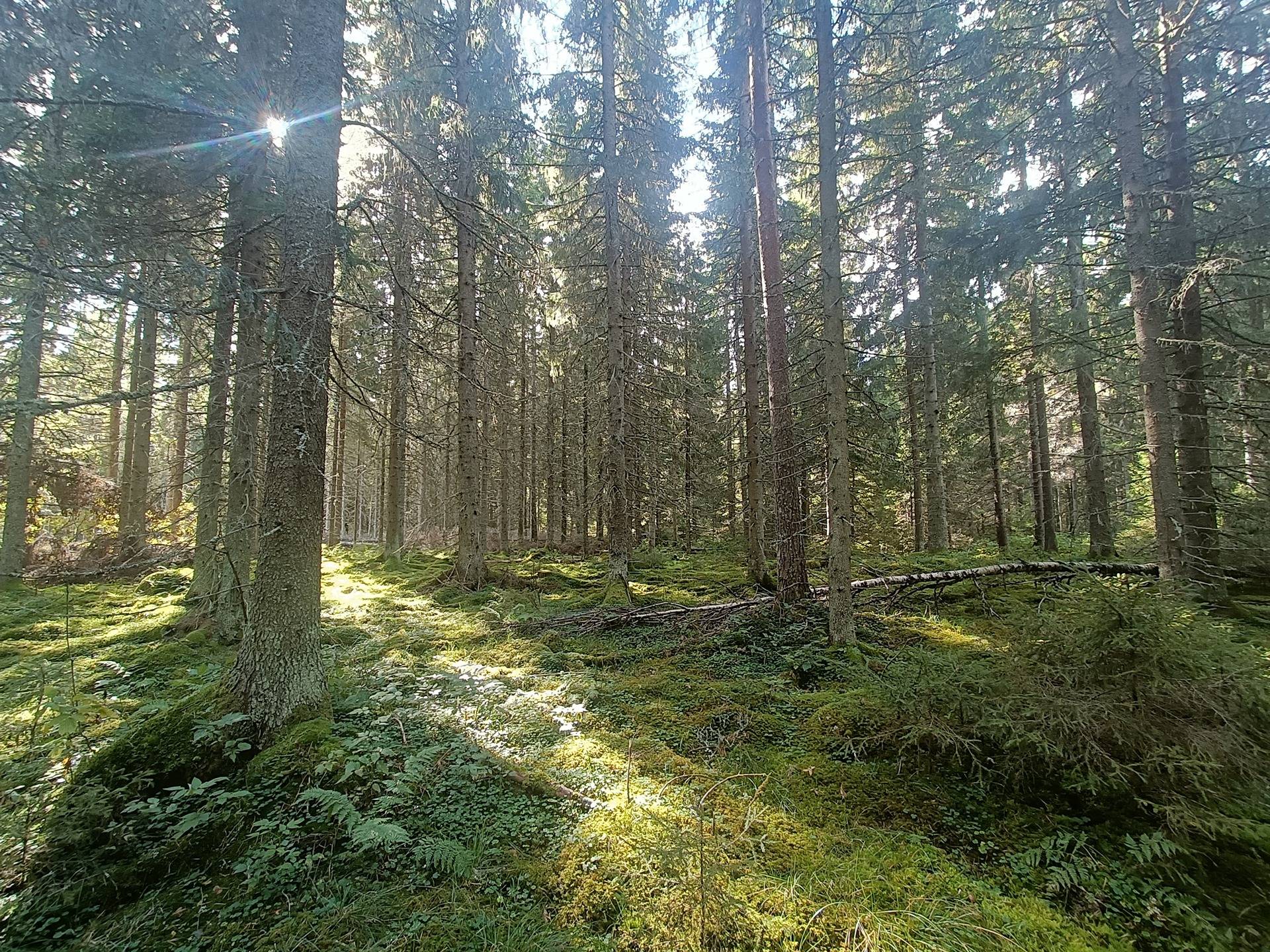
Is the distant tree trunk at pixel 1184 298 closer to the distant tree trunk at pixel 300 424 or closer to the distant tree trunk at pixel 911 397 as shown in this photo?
the distant tree trunk at pixel 911 397

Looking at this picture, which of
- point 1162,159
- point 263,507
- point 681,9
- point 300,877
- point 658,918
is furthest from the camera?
point 681,9

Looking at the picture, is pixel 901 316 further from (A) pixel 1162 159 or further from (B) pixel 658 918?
(B) pixel 658 918

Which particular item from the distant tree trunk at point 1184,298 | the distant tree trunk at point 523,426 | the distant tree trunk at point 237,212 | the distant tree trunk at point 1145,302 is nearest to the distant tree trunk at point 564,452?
the distant tree trunk at point 523,426

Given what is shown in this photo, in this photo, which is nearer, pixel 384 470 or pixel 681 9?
pixel 681 9

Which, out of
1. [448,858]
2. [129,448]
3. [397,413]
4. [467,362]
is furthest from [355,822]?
[129,448]

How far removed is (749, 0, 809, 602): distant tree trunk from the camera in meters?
7.56

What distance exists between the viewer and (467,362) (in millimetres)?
10359

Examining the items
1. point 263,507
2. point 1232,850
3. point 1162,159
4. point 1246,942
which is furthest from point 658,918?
point 1162,159

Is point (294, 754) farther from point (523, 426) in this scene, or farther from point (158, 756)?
point (523, 426)

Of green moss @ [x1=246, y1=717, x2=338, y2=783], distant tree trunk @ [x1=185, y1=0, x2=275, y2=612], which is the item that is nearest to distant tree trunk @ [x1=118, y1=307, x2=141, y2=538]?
distant tree trunk @ [x1=185, y1=0, x2=275, y2=612]

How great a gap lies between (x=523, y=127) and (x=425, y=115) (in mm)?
2199

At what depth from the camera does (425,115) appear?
10930 mm

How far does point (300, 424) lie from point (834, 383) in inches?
225

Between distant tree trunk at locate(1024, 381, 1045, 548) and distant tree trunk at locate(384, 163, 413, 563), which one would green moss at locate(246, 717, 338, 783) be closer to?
distant tree trunk at locate(384, 163, 413, 563)
